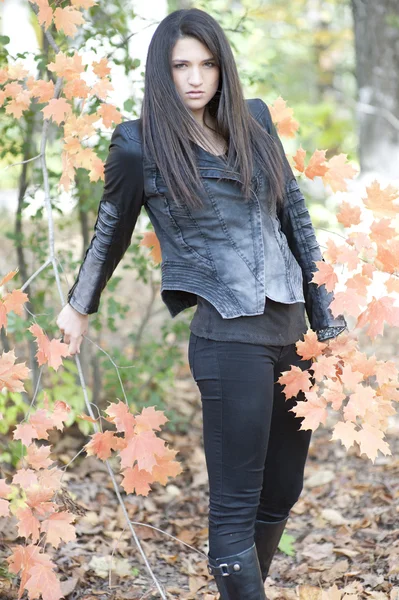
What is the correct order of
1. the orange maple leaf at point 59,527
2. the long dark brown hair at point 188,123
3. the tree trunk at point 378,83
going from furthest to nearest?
the tree trunk at point 378,83 < the orange maple leaf at point 59,527 < the long dark brown hair at point 188,123

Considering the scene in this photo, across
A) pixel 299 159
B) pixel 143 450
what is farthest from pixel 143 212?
pixel 143 450

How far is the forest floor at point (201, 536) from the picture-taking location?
2645 mm

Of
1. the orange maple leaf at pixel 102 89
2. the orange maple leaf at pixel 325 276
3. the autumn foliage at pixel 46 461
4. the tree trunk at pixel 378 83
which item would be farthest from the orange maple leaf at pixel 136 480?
the tree trunk at pixel 378 83

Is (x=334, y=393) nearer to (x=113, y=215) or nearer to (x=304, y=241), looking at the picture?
(x=304, y=241)

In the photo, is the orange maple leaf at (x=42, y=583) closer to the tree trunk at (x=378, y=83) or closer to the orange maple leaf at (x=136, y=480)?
the orange maple leaf at (x=136, y=480)

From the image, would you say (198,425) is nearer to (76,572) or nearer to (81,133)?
(76,572)

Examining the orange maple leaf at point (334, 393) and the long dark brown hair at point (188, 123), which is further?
the orange maple leaf at point (334, 393)

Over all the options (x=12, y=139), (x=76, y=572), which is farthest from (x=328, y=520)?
(x=12, y=139)

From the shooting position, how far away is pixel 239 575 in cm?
198

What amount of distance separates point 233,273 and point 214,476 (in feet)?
2.02

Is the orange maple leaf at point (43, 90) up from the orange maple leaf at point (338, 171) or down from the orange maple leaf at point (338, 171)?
up

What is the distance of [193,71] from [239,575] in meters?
1.52

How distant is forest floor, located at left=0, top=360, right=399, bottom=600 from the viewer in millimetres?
2645

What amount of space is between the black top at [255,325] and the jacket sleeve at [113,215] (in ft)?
1.14
